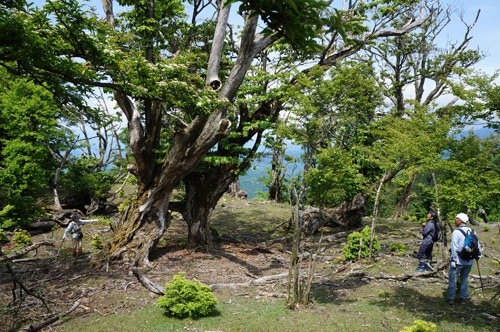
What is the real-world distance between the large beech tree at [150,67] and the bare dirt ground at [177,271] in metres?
1.35

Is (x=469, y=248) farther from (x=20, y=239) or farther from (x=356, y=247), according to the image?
(x=20, y=239)

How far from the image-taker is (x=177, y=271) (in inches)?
482

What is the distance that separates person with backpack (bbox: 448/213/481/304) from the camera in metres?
8.20

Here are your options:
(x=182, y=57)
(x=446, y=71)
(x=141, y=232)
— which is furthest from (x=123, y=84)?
(x=446, y=71)

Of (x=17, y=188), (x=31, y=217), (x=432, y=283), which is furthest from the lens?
(x=17, y=188)

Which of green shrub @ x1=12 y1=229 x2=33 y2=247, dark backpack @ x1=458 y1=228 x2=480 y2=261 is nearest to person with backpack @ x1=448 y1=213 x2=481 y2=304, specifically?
dark backpack @ x1=458 y1=228 x2=480 y2=261

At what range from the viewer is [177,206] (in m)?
14.7

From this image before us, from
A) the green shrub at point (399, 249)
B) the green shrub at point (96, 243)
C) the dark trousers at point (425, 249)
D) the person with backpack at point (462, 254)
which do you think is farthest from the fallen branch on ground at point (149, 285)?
the green shrub at point (399, 249)

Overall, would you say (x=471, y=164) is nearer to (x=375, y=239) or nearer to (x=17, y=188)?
(x=375, y=239)

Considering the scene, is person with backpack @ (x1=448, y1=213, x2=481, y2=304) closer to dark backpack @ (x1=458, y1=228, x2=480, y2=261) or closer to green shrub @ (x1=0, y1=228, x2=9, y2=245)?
dark backpack @ (x1=458, y1=228, x2=480, y2=261)

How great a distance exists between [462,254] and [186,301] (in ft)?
21.4

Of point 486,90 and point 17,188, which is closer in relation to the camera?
point 486,90

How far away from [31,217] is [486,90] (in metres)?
21.5

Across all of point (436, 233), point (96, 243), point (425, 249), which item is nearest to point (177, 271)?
point (96, 243)
